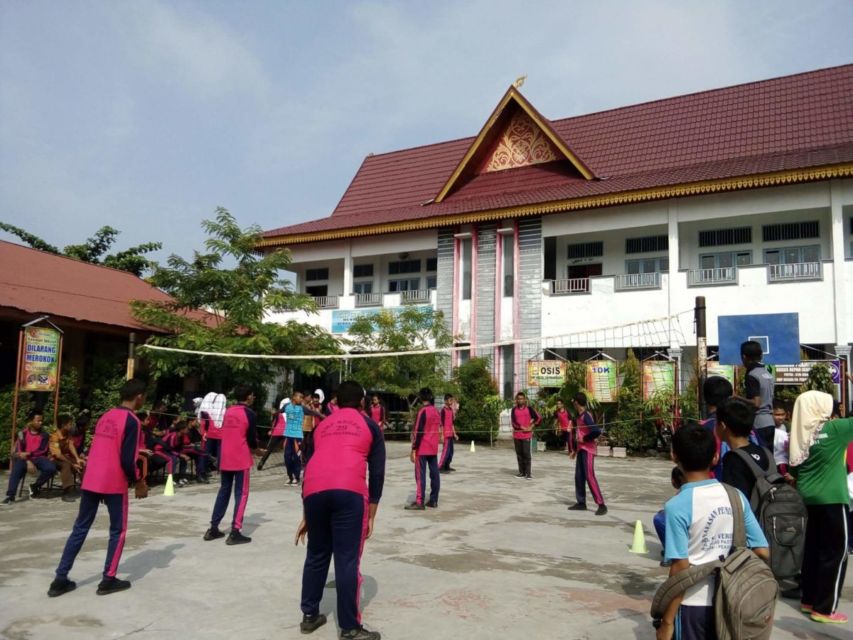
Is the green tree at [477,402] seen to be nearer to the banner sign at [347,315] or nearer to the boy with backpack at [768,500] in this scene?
the banner sign at [347,315]

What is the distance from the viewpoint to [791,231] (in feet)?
62.4

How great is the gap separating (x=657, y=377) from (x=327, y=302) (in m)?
12.2

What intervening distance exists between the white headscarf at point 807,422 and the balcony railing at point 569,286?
15515mm

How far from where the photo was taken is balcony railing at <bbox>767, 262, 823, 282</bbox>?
1762cm

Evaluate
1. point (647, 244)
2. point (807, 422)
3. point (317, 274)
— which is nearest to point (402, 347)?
point (317, 274)

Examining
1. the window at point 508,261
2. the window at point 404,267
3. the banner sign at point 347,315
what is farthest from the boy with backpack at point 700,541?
the window at point 404,267

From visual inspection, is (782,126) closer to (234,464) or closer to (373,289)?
(373,289)

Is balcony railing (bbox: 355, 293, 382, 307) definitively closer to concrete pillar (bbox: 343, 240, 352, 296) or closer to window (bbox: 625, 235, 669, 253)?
concrete pillar (bbox: 343, 240, 352, 296)

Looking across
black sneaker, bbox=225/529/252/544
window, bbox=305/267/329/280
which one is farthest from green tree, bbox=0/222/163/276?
black sneaker, bbox=225/529/252/544

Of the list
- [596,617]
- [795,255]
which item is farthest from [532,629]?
[795,255]

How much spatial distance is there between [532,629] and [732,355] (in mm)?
10218

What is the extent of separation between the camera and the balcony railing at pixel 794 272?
1762cm

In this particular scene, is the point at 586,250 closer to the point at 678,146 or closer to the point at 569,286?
the point at 569,286

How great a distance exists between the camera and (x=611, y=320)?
64.8 feet
